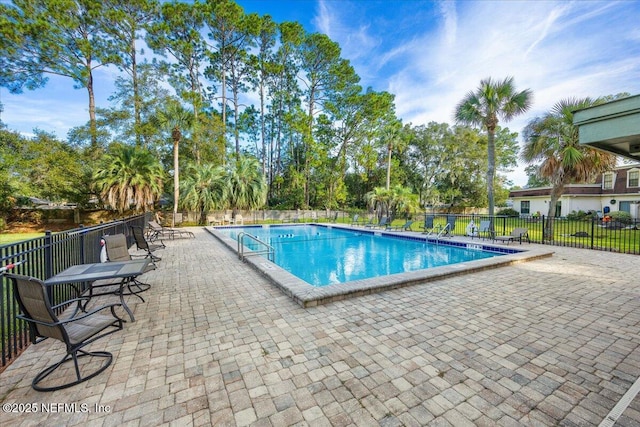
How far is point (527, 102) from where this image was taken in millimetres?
10969

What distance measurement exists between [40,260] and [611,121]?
6.54m

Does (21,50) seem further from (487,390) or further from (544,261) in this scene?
(544,261)

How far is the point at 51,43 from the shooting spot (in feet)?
58.3

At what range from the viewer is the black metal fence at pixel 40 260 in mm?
2480

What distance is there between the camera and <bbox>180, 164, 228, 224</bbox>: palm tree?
1812 centimetres

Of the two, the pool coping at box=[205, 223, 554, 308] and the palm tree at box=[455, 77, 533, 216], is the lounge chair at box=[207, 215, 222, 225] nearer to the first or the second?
the pool coping at box=[205, 223, 554, 308]

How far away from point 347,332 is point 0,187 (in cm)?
2084

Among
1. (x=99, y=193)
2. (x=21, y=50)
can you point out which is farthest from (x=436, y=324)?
(x=21, y=50)

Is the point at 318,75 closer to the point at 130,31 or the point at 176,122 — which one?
the point at 176,122

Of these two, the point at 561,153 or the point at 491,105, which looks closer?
the point at 561,153

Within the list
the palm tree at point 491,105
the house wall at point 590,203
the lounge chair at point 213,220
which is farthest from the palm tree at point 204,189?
the house wall at point 590,203

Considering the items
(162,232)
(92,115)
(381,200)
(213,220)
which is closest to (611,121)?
(162,232)

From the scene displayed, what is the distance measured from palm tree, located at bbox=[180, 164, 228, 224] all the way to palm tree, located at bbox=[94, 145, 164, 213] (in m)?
1.89

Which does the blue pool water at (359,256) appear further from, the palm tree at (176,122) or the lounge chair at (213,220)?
the palm tree at (176,122)
